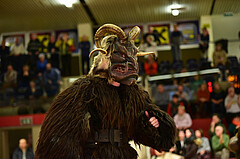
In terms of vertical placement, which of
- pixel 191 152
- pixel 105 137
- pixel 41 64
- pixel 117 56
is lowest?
pixel 191 152

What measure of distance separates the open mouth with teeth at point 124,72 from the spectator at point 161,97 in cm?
505

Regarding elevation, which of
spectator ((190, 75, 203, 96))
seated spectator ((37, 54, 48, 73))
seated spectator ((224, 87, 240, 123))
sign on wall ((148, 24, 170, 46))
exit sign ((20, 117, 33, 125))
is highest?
sign on wall ((148, 24, 170, 46))

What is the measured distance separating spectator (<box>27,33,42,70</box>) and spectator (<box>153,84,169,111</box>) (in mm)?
2873

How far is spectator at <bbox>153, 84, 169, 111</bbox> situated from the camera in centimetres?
898

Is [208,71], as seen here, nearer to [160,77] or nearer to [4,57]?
[160,77]

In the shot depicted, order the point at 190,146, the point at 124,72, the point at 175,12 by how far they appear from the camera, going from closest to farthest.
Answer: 1. the point at 124,72
2. the point at 190,146
3. the point at 175,12

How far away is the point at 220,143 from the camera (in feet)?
25.8

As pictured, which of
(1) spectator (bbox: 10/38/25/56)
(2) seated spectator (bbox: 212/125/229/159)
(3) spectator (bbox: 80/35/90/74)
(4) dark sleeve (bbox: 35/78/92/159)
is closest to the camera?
(4) dark sleeve (bbox: 35/78/92/159)

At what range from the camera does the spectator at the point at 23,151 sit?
8.64 metres

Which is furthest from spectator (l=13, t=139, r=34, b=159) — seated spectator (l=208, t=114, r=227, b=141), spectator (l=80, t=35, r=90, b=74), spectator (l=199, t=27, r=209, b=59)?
spectator (l=199, t=27, r=209, b=59)

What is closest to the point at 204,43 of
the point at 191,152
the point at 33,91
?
the point at 191,152

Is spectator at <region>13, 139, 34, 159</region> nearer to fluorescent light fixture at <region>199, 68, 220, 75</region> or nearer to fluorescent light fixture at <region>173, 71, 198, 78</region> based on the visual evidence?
fluorescent light fixture at <region>173, 71, 198, 78</region>

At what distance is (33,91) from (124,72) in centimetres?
585

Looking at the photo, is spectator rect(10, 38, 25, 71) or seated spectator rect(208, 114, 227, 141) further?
spectator rect(10, 38, 25, 71)
